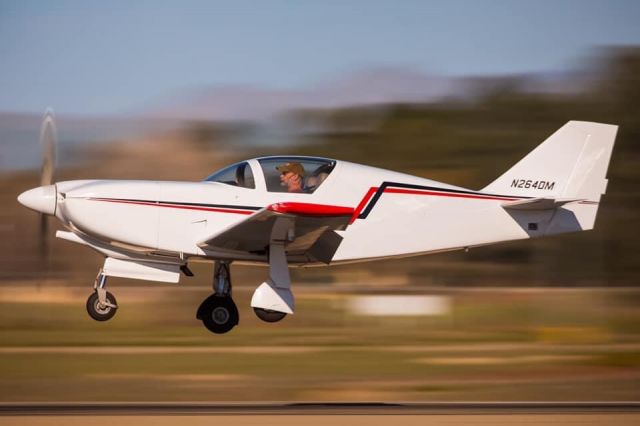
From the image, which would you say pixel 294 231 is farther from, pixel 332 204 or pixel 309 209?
pixel 309 209

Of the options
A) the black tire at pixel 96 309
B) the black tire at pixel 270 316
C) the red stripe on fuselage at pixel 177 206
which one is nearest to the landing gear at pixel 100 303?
the black tire at pixel 96 309

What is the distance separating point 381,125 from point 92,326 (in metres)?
19.2

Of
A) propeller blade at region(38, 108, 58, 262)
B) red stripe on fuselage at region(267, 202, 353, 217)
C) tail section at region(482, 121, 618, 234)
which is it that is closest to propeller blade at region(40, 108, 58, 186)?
propeller blade at region(38, 108, 58, 262)

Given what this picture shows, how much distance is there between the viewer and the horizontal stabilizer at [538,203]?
11734 millimetres

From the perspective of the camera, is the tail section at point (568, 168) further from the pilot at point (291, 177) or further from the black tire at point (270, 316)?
the black tire at point (270, 316)

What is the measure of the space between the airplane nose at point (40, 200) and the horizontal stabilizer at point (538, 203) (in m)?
5.57

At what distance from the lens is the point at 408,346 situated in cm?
2119

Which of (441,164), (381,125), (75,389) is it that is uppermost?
(381,125)

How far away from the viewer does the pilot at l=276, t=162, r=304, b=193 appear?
11281 millimetres

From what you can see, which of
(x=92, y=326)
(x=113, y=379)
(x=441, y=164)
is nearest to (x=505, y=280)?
(x=441, y=164)

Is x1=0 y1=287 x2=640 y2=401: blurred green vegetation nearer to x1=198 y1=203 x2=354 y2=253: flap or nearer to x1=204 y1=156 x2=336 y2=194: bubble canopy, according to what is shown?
x1=198 y1=203 x2=354 y2=253: flap

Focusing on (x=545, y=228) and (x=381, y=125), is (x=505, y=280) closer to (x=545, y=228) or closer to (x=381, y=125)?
(x=381, y=125)

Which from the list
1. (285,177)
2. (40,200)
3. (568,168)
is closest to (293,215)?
(285,177)

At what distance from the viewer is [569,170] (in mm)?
12367
